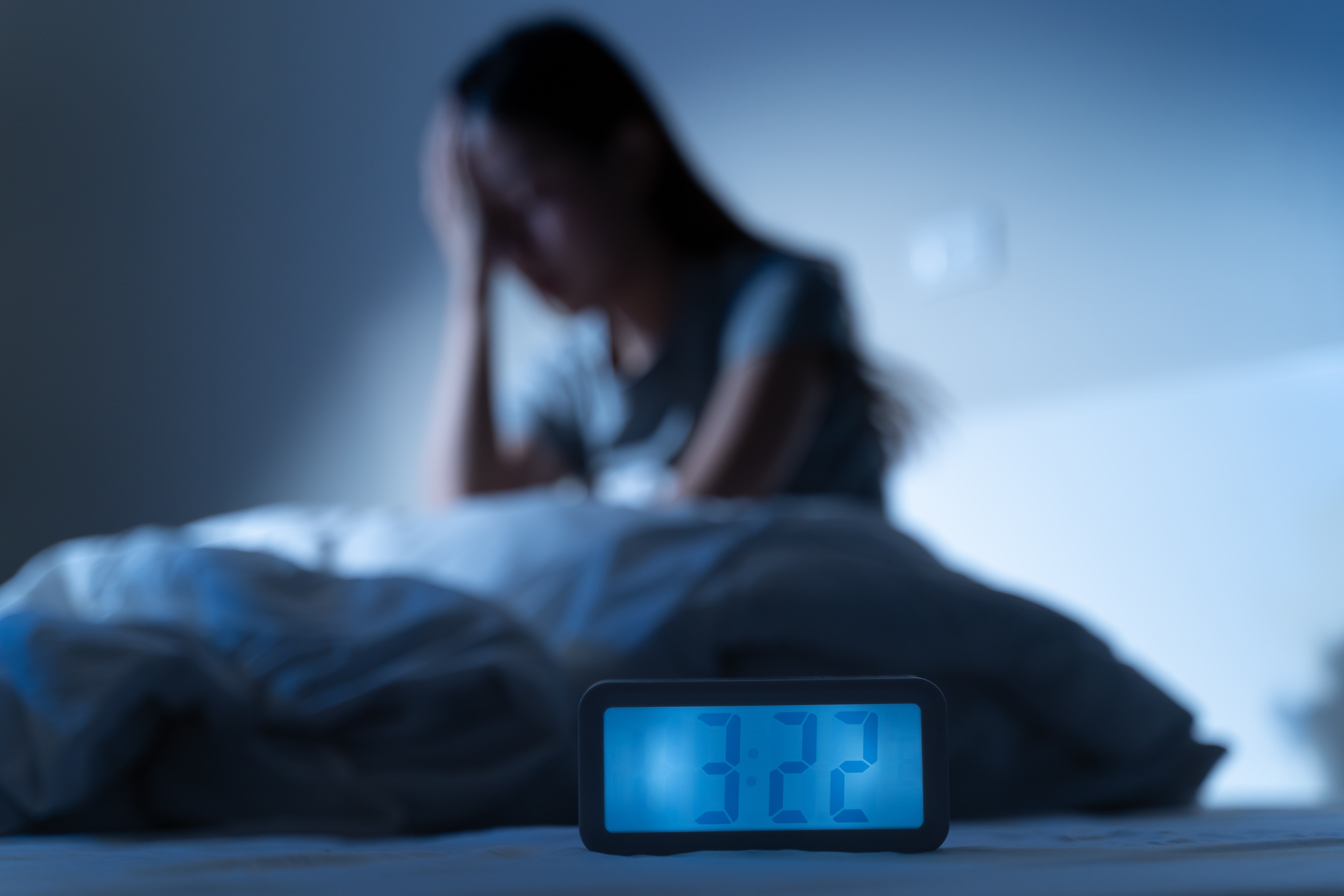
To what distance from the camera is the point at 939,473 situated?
1538mm

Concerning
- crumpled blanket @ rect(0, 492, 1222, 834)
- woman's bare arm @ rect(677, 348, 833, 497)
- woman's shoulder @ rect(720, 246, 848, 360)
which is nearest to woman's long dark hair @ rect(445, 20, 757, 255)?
woman's shoulder @ rect(720, 246, 848, 360)

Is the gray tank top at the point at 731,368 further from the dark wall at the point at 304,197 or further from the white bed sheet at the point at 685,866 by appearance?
the white bed sheet at the point at 685,866

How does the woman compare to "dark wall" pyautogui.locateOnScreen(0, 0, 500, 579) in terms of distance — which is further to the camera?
"dark wall" pyautogui.locateOnScreen(0, 0, 500, 579)

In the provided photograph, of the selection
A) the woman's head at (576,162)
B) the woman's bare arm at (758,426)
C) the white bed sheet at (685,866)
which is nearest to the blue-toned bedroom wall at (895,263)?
the woman's bare arm at (758,426)

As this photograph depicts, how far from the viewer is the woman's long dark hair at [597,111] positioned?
1320 millimetres

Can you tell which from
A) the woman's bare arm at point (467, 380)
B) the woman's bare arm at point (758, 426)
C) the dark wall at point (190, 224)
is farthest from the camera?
the dark wall at point (190, 224)

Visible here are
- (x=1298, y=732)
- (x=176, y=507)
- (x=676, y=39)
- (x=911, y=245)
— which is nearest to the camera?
(x=1298, y=732)

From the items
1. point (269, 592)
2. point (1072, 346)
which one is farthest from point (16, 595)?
point (1072, 346)

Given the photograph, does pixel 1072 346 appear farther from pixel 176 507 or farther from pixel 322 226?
pixel 176 507

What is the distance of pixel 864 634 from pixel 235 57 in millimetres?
2345

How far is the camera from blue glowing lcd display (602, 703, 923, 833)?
0.41 metres

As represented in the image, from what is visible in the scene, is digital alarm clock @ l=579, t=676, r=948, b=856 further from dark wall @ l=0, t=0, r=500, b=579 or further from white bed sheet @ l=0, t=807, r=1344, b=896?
dark wall @ l=0, t=0, r=500, b=579

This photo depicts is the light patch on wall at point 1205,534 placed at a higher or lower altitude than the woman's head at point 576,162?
lower

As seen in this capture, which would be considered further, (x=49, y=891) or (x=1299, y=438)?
(x=1299, y=438)
